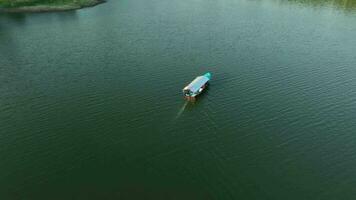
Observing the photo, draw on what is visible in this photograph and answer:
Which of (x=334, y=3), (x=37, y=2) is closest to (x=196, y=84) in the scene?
(x=37, y=2)

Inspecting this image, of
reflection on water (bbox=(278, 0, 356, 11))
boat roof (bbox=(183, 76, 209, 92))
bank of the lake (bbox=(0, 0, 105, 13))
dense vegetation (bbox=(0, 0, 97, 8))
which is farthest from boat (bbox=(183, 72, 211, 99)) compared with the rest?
reflection on water (bbox=(278, 0, 356, 11))

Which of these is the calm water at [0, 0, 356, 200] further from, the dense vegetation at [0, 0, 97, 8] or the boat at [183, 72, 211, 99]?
the dense vegetation at [0, 0, 97, 8]

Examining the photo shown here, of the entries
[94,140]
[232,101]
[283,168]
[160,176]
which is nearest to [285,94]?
[232,101]

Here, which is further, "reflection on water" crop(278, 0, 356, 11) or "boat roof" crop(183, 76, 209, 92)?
"reflection on water" crop(278, 0, 356, 11)

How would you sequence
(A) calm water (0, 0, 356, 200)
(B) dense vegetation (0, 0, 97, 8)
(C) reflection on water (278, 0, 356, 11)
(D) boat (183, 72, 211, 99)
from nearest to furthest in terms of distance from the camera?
1. (A) calm water (0, 0, 356, 200)
2. (D) boat (183, 72, 211, 99)
3. (B) dense vegetation (0, 0, 97, 8)
4. (C) reflection on water (278, 0, 356, 11)

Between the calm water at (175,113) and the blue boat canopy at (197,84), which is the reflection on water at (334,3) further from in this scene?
the blue boat canopy at (197,84)

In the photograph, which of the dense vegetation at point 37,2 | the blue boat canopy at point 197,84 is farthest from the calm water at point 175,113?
the dense vegetation at point 37,2

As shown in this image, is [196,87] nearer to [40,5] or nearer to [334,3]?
[40,5]
